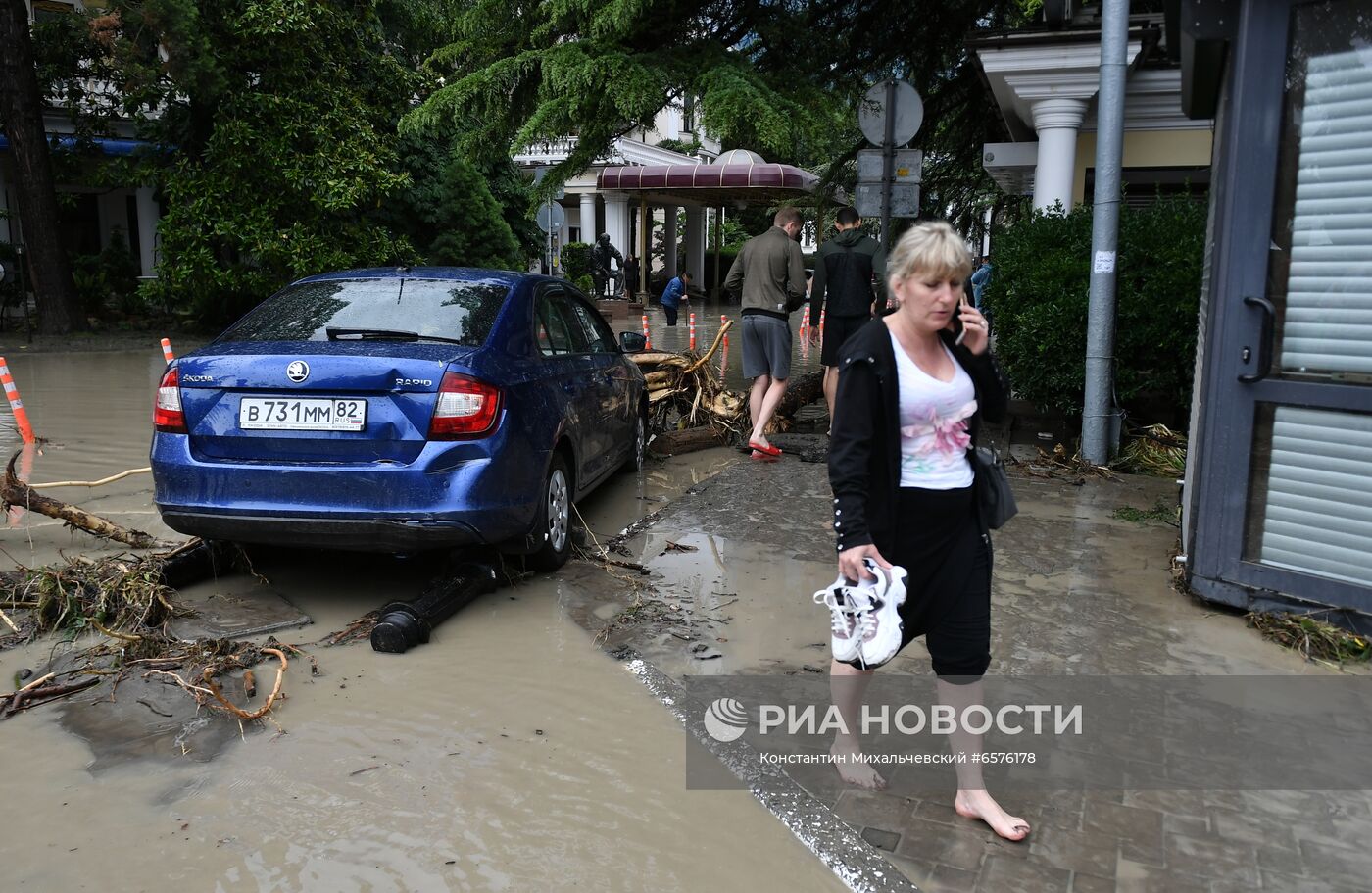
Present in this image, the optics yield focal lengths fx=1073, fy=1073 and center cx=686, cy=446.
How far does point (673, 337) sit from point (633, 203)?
17.7 m

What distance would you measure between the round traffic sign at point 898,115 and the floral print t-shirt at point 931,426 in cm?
596

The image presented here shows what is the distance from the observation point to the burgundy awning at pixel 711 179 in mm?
30719

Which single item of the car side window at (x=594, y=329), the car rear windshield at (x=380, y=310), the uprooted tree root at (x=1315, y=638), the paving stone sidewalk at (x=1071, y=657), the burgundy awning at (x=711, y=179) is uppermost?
the burgundy awning at (x=711, y=179)

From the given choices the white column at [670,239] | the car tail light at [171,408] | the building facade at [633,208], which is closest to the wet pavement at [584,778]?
the car tail light at [171,408]

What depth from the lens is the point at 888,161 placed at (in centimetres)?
870

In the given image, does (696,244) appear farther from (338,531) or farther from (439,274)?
(338,531)

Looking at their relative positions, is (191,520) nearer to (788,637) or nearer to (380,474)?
(380,474)

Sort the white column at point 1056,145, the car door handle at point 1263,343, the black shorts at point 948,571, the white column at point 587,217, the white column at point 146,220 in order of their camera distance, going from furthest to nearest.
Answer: the white column at point 587,217 → the white column at point 146,220 → the white column at point 1056,145 → the car door handle at point 1263,343 → the black shorts at point 948,571

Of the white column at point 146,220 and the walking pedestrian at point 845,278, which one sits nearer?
the walking pedestrian at point 845,278

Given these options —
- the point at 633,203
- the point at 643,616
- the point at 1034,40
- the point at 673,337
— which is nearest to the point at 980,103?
the point at 1034,40

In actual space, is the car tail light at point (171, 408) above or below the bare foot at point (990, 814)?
above

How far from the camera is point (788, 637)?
4.88 metres

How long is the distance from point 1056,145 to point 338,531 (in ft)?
28.8

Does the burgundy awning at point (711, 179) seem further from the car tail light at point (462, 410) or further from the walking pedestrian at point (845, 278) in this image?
the car tail light at point (462, 410)
